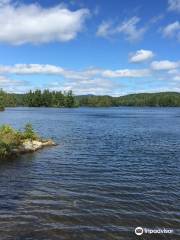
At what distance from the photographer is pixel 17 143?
42.7 metres

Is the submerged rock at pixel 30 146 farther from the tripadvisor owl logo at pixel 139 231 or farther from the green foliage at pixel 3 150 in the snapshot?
the tripadvisor owl logo at pixel 139 231

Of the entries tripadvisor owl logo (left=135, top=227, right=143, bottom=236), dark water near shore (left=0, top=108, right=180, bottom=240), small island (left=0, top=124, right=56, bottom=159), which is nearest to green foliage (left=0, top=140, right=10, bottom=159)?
small island (left=0, top=124, right=56, bottom=159)

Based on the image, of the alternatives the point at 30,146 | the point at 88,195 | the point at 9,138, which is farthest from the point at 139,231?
the point at 30,146

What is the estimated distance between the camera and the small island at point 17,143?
125 ft

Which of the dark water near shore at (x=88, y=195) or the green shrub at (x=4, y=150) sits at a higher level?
A: the green shrub at (x=4, y=150)

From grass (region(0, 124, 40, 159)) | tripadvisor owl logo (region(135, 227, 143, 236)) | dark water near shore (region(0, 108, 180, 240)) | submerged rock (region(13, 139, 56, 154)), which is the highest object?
grass (region(0, 124, 40, 159))

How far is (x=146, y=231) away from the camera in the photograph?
59.7 ft

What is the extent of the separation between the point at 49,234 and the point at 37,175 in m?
12.8

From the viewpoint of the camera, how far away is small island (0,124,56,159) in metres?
38.2

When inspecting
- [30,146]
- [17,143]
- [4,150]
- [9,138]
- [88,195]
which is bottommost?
[88,195]

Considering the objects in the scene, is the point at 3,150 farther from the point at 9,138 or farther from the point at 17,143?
the point at 17,143

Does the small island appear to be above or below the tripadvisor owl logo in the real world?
above

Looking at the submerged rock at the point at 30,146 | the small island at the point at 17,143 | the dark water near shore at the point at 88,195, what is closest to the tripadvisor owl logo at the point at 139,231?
the dark water near shore at the point at 88,195

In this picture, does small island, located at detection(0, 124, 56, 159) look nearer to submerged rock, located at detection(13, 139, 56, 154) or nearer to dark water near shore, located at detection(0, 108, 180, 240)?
submerged rock, located at detection(13, 139, 56, 154)
